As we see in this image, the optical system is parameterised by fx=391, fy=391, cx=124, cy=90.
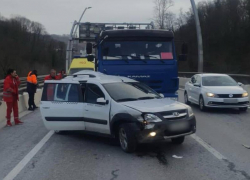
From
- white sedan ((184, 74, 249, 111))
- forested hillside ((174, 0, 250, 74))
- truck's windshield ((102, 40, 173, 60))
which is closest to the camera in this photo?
truck's windshield ((102, 40, 173, 60))

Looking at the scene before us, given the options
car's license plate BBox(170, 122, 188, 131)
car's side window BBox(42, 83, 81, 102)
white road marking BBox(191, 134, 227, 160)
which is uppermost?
car's side window BBox(42, 83, 81, 102)

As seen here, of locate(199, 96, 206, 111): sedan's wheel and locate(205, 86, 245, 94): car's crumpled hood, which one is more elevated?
locate(205, 86, 245, 94): car's crumpled hood

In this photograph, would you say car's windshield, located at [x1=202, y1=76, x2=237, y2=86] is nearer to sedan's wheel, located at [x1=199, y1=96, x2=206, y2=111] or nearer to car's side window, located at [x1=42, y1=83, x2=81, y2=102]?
sedan's wheel, located at [x1=199, y1=96, x2=206, y2=111]

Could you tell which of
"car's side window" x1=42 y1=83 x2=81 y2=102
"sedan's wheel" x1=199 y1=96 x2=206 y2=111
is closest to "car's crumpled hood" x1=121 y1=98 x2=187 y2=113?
"car's side window" x1=42 y1=83 x2=81 y2=102

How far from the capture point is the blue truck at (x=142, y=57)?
12.1m

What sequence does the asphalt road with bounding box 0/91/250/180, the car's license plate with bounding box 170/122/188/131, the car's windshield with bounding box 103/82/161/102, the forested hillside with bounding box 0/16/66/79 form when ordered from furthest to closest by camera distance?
the forested hillside with bounding box 0/16/66/79, the car's windshield with bounding box 103/82/161/102, the car's license plate with bounding box 170/122/188/131, the asphalt road with bounding box 0/91/250/180

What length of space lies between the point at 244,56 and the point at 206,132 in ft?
163

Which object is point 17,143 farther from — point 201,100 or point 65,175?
point 201,100

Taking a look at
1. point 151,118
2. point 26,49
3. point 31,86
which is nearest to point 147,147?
point 151,118

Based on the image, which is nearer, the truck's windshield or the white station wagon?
the white station wagon

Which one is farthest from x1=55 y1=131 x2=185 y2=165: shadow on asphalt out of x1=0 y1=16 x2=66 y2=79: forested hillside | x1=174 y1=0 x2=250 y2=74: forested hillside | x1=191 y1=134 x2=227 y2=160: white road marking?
x1=174 y1=0 x2=250 y2=74: forested hillside

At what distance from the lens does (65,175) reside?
654 centimetres

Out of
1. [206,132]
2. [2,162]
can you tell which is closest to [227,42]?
[206,132]

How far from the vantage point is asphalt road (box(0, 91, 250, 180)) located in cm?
653
